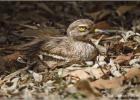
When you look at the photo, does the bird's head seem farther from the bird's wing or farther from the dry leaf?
the dry leaf

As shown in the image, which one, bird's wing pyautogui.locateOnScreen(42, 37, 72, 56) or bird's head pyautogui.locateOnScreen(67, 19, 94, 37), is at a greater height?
bird's head pyautogui.locateOnScreen(67, 19, 94, 37)

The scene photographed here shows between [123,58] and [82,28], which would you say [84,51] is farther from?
[123,58]

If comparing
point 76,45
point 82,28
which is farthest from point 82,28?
point 76,45

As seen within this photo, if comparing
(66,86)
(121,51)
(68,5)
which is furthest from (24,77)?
(68,5)

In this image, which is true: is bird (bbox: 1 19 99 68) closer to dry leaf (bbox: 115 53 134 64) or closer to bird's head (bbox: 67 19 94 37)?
bird's head (bbox: 67 19 94 37)

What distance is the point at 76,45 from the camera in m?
4.45

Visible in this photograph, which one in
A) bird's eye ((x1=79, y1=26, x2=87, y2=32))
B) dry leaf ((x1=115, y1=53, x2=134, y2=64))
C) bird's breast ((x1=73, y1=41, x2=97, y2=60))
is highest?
bird's eye ((x1=79, y1=26, x2=87, y2=32))

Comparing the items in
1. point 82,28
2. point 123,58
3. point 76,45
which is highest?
point 82,28

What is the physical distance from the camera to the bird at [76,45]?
4.39 m

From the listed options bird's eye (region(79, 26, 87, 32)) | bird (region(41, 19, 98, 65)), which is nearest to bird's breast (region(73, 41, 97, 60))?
bird (region(41, 19, 98, 65))

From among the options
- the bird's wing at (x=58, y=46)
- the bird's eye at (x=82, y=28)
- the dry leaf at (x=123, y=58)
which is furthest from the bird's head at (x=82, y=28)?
the dry leaf at (x=123, y=58)

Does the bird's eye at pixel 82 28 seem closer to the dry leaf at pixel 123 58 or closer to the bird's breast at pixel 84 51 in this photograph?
the bird's breast at pixel 84 51

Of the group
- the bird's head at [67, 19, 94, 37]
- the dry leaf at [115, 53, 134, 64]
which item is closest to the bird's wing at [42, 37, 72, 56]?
the bird's head at [67, 19, 94, 37]

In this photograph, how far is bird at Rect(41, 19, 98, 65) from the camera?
439 centimetres
